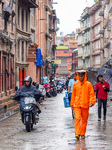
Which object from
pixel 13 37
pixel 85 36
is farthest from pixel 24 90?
pixel 85 36

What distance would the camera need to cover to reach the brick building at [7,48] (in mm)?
23953

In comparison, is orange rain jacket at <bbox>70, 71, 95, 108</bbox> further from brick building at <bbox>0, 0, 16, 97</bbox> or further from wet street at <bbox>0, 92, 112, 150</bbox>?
brick building at <bbox>0, 0, 16, 97</bbox>

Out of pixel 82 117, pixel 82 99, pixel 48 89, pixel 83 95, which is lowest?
pixel 48 89

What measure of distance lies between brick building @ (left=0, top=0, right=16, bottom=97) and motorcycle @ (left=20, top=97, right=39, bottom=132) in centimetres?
1235

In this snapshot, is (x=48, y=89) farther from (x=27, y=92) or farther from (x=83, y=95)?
(x=83, y=95)

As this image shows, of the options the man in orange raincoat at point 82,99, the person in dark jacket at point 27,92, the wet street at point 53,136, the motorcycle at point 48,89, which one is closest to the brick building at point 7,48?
the motorcycle at point 48,89

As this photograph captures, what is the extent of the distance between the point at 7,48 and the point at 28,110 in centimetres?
1528

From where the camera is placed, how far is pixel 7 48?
25.5 m

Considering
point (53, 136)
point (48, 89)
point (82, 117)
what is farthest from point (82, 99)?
point (48, 89)

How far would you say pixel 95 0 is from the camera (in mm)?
75438

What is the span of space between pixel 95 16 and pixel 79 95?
226 feet

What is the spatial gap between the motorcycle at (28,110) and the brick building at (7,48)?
12352 mm

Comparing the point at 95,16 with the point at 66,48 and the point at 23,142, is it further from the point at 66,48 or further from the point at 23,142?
the point at 23,142

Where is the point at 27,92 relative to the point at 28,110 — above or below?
above
